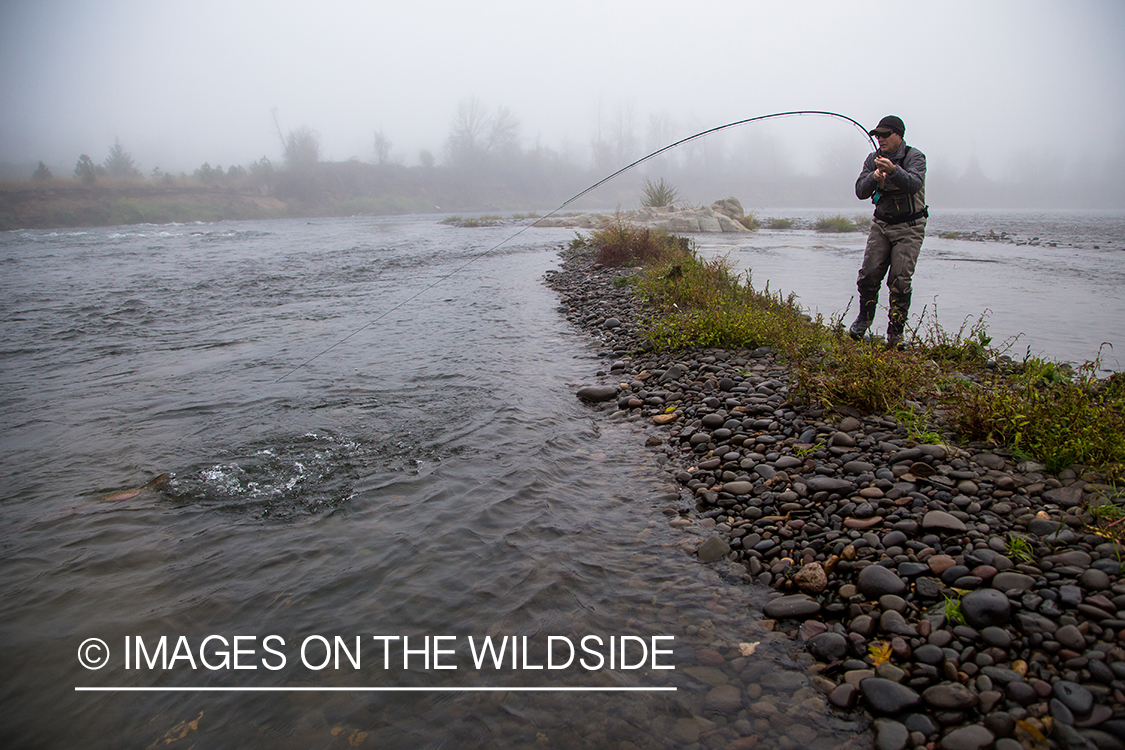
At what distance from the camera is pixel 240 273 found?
53.8 ft

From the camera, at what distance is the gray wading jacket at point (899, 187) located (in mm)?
5883

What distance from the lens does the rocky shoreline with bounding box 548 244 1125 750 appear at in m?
2.15

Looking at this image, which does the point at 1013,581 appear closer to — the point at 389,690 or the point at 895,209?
the point at 389,690

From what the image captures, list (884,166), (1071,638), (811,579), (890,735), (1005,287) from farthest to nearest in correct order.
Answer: (1005,287) < (884,166) < (811,579) < (1071,638) < (890,735)

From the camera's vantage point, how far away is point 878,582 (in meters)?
2.84

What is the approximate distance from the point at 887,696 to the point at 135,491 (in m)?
5.07

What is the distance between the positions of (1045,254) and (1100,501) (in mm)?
20675

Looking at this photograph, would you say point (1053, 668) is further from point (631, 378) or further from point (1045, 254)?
point (1045, 254)

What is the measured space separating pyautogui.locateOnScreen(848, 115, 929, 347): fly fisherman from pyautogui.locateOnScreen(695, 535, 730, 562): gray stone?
3.61 m

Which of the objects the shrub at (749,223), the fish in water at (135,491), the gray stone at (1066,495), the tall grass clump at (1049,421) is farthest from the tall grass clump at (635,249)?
the shrub at (749,223)

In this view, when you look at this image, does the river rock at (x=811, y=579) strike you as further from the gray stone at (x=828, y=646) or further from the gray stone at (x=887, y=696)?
the gray stone at (x=887, y=696)

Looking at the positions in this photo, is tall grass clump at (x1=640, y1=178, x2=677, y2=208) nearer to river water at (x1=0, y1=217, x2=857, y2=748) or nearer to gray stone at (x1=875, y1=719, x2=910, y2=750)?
river water at (x1=0, y1=217, x2=857, y2=748)

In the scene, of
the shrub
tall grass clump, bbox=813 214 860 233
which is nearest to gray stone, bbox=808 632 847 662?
tall grass clump, bbox=813 214 860 233

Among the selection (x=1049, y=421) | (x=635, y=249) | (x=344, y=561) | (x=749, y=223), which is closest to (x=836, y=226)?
(x=749, y=223)
